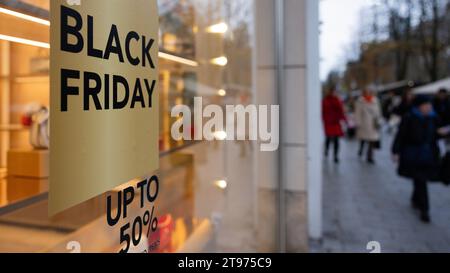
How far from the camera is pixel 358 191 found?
20.5 feet

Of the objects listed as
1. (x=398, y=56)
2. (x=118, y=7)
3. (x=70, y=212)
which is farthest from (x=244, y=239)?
(x=398, y=56)

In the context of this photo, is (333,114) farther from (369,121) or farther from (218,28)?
(218,28)

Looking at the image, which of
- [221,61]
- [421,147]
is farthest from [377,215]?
[221,61]

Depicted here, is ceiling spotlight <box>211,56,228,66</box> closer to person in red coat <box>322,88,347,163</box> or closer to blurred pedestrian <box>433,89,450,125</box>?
person in red coat <box>322,88,347,163</box>

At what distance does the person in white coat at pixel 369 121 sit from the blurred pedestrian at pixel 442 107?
3.73 ft

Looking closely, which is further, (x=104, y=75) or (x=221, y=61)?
(x=221, y=61)

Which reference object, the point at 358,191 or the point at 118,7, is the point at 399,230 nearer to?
the point at 358,191

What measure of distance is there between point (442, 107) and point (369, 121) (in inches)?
54.5

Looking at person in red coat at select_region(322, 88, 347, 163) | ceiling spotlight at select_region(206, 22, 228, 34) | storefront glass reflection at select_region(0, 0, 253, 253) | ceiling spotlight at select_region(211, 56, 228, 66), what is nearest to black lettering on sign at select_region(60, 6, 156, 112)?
storefront glass reflection at select_region(0, 0, 253, 253)

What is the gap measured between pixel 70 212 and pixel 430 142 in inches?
163

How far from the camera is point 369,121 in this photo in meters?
8.78

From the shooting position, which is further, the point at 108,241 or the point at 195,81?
the point at 195,81

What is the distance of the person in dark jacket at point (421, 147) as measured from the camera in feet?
15.1

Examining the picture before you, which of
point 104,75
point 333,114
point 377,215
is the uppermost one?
point 333,114
